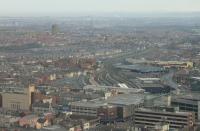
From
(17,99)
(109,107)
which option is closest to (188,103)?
(109,107)

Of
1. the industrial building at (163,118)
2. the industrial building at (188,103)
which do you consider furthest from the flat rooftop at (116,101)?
the industrial building at (163,118)

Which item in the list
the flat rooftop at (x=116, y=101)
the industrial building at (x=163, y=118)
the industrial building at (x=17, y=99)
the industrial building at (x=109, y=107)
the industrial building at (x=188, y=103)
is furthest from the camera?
the industrial building at (x=17, y=99)

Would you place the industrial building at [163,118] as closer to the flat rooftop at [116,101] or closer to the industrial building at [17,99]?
the flat rooftop at [116,101]

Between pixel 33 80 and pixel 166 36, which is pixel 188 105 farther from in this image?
pixel 166 36

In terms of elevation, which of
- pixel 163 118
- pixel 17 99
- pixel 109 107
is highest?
pixel 163 118

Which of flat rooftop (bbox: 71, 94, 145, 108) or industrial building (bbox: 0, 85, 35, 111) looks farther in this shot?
industrial building (bbox: 0, 85, 35, 111)

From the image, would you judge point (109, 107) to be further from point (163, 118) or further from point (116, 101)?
point (163, 118)

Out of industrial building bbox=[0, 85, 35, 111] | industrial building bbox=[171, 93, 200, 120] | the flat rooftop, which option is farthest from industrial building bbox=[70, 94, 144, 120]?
industrial building bbox=[0, 85, 35, 111]

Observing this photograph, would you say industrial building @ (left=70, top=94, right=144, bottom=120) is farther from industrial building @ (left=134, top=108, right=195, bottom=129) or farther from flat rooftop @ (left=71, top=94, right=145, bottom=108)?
industrial building @ (left=134, top=108, right=195, bottom=129)

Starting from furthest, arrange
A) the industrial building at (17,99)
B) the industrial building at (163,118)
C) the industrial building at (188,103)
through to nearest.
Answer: the industrial building at (17,99) → the industrial building at (188,103) → the industrial building at (163,118)

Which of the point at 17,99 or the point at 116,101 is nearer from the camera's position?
the point at 116,101

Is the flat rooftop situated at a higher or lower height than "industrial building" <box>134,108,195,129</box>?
lower
